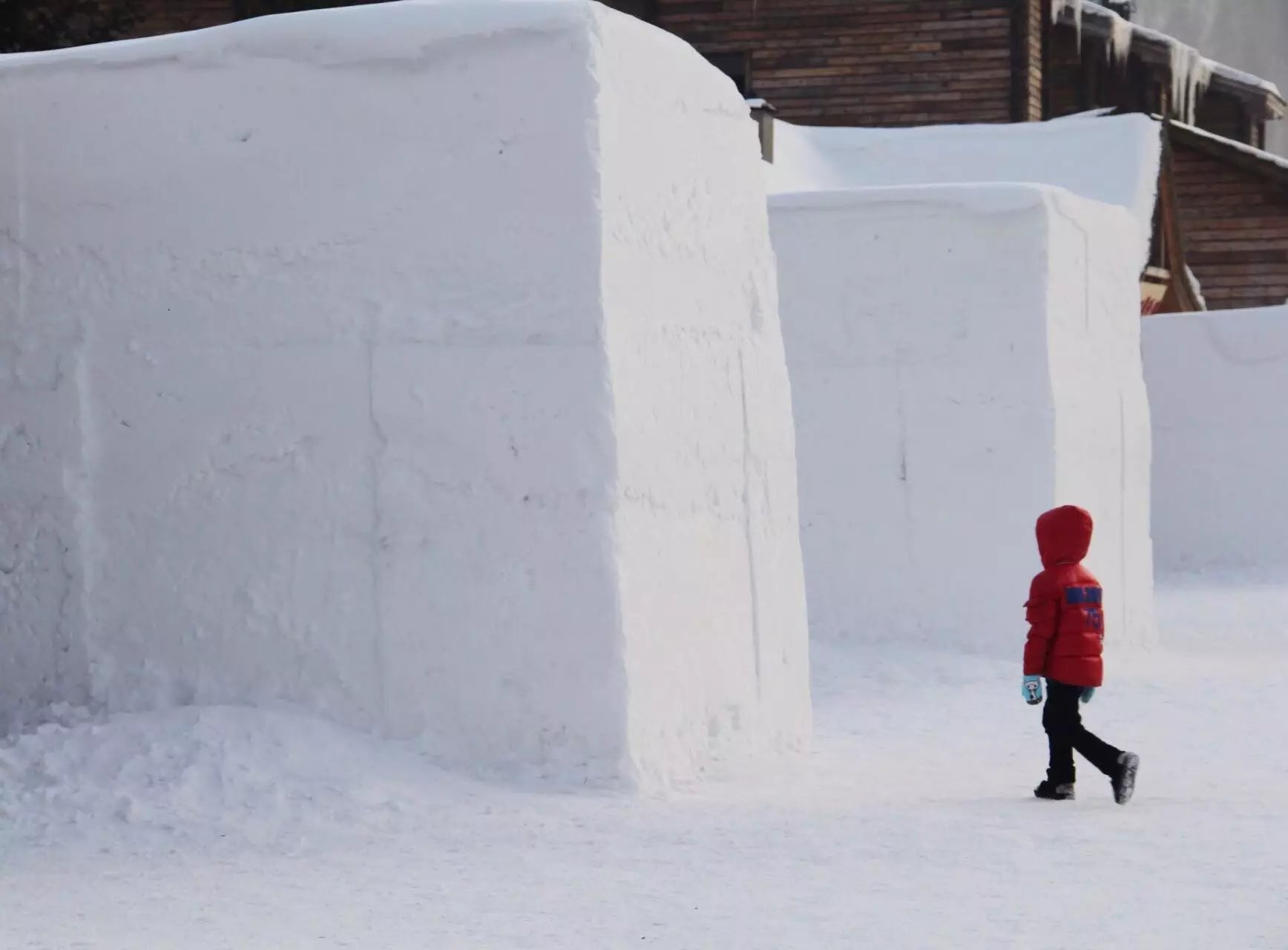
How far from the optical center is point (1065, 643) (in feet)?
19.2

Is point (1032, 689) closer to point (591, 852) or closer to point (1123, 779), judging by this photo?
point (1123, 779)

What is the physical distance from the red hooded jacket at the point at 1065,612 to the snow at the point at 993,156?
10.8 m

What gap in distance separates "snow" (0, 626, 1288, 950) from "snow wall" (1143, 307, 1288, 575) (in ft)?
27.1

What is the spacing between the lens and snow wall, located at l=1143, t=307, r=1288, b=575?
1475 cm

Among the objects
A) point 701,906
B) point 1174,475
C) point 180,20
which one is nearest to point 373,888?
point 701,906

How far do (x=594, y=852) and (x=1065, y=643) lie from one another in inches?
60.0

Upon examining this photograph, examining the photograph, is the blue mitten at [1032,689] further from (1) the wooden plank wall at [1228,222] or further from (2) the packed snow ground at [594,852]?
(1) the wooden plank wall at [1228,222]

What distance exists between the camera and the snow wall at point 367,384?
5.79 metres

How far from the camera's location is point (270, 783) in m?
5.47

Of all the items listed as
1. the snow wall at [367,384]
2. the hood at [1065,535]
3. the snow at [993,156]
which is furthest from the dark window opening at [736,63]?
the hood at [1065,535]

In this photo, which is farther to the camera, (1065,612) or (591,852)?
(1065,612)

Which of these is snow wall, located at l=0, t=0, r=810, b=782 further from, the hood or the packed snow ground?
the hood

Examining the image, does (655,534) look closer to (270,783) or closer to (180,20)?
(270,783)

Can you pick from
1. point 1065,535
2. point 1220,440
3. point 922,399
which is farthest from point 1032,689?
point 1220,440
